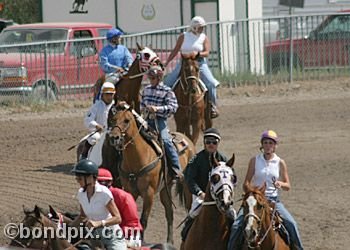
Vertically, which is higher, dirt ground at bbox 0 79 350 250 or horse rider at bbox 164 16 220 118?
horse rider at bbox 164 16 220 118

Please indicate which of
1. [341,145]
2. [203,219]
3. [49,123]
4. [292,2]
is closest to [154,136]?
[203,219]

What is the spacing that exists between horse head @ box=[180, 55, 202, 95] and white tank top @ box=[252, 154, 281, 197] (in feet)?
24.0

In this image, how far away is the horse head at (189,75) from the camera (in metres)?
20.3

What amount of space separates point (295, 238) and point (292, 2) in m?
25.0

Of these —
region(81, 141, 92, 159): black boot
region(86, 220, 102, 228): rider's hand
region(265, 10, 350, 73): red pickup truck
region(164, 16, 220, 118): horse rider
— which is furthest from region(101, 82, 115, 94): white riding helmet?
region(265, 10, 350, 73): red pickup truck

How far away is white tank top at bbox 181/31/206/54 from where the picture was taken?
2142 cm

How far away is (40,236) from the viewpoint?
34.0ft

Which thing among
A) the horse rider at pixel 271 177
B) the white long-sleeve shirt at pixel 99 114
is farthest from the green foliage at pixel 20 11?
the horse rider at pixel 271 177

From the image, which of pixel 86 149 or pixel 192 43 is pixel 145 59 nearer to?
pixel 86 149

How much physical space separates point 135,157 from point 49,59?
451 inches

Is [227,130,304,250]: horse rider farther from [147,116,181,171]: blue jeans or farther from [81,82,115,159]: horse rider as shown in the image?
[81,82,115,159]: horse rider

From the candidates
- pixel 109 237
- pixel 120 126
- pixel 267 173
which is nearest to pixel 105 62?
Answer: pixel 120 126

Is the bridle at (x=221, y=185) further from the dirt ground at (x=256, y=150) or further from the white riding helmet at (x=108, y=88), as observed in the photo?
the white riding helmet at (x=108, y=88)

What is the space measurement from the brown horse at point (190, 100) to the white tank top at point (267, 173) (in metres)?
7.17
